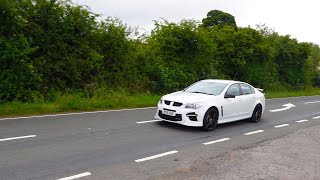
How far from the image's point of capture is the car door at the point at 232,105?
38.3 feet

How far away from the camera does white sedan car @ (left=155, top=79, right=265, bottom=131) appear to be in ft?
35.2

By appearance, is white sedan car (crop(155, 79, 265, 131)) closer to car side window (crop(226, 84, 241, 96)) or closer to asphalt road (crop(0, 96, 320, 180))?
car side window (crop(226, 84, 241, 96))

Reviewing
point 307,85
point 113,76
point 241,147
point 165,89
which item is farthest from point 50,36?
point 307,85

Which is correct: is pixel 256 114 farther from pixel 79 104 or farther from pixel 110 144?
pixel 110 144

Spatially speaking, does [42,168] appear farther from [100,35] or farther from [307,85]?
[307,85]

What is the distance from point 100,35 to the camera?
58.3ft

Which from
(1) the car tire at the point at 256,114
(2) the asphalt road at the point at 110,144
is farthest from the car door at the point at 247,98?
(2) the asphalt road at the point at 110,144

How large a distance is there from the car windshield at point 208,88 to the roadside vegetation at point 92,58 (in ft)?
14.0

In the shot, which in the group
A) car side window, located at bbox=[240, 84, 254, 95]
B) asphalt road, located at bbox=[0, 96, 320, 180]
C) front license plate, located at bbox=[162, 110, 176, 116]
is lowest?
asphalt road, located at bbox=[0, 96, 320, 180]

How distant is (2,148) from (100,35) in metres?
10.9

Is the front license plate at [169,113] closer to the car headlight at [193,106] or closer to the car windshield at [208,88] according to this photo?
the car headlight at [193,106]

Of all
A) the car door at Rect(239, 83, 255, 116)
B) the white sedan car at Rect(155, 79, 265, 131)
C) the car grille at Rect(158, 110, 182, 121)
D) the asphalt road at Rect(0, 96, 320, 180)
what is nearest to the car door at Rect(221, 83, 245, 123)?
the white sedan car at Rect(155, 79, 265, 131)

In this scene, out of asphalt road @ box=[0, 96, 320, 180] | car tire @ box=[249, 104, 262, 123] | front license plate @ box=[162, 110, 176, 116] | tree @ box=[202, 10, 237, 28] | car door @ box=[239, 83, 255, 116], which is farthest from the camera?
tree @ box=[202, 10, 237, 28]

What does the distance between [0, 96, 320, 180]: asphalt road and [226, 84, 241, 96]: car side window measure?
Answer: 43.9 inches
